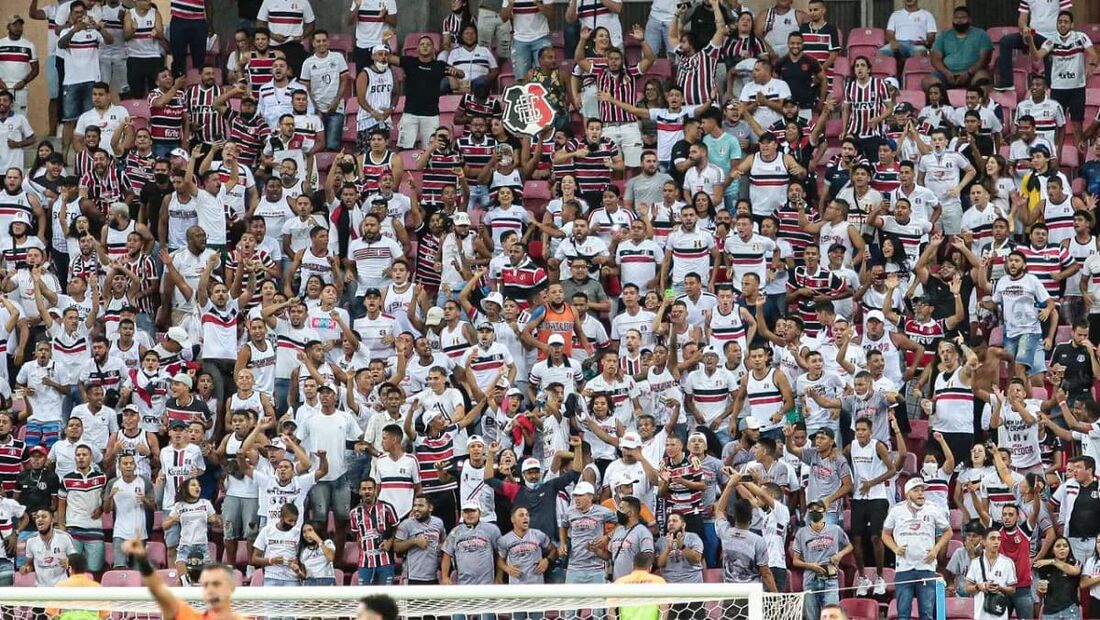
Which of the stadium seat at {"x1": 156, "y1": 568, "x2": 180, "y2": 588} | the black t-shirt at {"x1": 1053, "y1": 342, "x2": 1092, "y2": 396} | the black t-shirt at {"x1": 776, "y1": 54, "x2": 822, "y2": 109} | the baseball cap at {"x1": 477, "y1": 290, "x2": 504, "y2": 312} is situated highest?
the black t-shirt at {"x1": 776, "y1": 54, "x2": 822, "y2": 109}

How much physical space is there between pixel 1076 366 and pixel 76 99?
11.2 m

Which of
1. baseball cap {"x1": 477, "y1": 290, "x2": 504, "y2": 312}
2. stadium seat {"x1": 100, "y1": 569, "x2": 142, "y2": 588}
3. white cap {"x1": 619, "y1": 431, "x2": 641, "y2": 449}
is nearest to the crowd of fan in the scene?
white cap {"x1": 619, "y1": 431, "x2": 641, "y2": 449}

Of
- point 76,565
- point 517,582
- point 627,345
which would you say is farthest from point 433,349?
point 76,565

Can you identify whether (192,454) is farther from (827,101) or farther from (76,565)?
(827,101)

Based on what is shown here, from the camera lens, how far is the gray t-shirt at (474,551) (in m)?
17.4

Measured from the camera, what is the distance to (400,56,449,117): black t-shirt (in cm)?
2275

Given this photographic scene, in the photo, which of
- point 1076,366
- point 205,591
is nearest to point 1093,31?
point 1076,366

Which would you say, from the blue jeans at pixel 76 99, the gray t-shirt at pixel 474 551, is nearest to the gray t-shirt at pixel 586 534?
the gray t-shirt at pixel 474 551

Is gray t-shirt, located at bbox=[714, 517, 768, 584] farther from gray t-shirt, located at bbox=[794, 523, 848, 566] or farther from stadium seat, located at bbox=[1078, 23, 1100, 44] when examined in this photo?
stadium seat, located at bbox=[1078, 23, 1100, 44]

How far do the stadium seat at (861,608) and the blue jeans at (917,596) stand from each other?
207 millimetres

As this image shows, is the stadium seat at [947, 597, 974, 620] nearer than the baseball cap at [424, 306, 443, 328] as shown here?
Yes

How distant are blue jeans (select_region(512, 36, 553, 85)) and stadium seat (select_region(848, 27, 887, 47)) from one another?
354cm

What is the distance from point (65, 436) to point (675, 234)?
5.96 m

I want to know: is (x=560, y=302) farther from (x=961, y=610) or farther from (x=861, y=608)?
(x=961, y=610)
